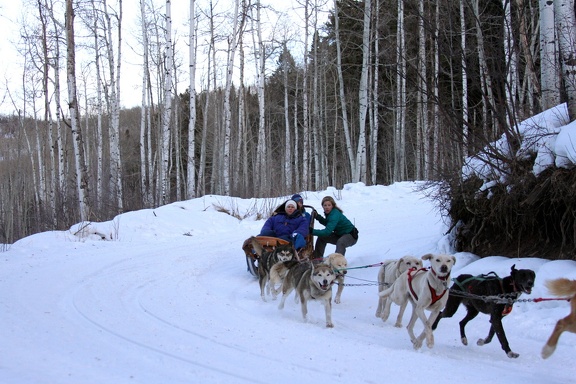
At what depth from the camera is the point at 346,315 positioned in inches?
264

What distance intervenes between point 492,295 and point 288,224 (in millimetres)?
4680

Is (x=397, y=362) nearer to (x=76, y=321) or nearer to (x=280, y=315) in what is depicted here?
(x=280, y=315)

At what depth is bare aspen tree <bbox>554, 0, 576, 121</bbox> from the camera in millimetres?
6801

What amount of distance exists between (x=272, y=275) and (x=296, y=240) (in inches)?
55.3

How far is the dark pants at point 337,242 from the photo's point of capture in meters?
8.79

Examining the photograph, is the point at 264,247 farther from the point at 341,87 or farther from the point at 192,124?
the point at 341,87

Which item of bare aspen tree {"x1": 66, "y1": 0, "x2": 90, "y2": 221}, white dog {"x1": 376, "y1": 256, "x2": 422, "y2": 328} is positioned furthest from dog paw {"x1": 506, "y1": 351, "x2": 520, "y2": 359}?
bare aspen tree {"x1": 66, "y1": 0, "x2": 90, "y2": 221}

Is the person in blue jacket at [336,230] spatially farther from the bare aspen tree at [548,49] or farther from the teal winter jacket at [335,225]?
the bare aspen tree at [548,49]

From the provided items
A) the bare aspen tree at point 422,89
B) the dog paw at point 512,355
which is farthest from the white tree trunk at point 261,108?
the dog paw at point 512,355

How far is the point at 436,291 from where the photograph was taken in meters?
5.18

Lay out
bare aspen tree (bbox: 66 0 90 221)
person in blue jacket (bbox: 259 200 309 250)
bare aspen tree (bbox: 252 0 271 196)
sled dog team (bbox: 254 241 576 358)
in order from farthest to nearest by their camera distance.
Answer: bare aspen tree (bbox: 252 0 271 196)
bare aspen tree (bbox: 66 0 90 221)
person in blue jacket (bbox: 259 200 309 250)
sled dog team (bbox: 254 241 576 358)

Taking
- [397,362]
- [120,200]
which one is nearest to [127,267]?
[397,362]

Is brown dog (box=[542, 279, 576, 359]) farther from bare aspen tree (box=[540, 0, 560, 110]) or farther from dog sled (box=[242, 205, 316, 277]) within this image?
dog sled (box=[242, 205, 316, 277])

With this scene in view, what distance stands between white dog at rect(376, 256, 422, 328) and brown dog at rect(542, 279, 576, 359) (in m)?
1.86
